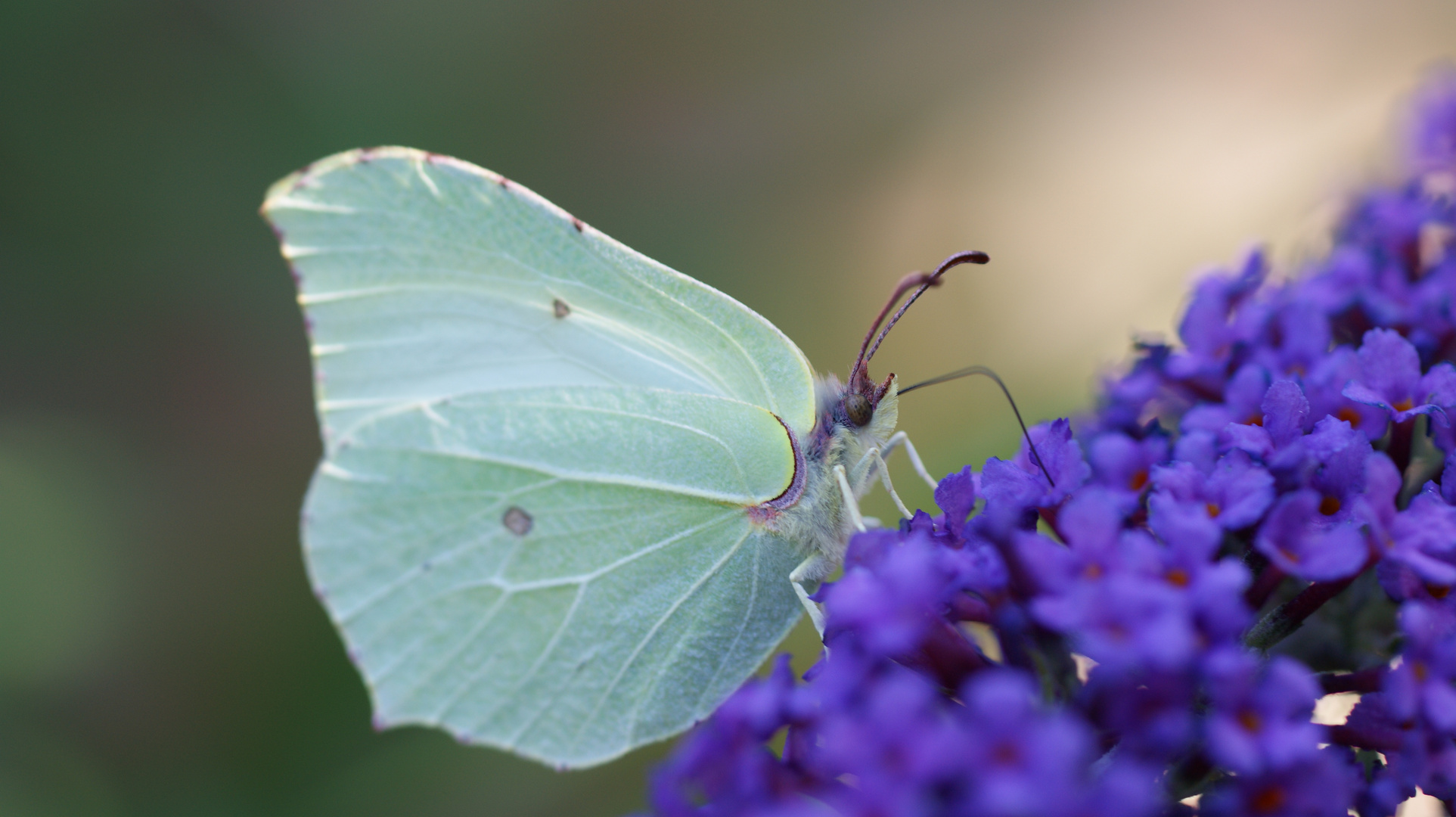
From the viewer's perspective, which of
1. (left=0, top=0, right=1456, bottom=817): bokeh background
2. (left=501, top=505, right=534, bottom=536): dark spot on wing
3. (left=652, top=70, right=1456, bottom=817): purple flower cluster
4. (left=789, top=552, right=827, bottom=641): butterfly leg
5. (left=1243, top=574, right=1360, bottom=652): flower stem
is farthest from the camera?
(left=0, top=0, right=1456, bottom=817): bokeh background

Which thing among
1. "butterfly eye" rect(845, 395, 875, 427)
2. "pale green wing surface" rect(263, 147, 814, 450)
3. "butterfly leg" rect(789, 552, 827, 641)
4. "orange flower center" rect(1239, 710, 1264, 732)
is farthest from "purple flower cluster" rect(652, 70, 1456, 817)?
"pale green wing surface" rect(263, 147, 814, 450)

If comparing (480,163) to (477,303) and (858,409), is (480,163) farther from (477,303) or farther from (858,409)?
(858,409)

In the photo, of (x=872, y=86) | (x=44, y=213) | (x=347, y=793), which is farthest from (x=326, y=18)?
(x=347, y=793)

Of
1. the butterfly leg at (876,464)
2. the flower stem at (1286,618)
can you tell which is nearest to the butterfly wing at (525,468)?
the butterfly leg at (876,464)

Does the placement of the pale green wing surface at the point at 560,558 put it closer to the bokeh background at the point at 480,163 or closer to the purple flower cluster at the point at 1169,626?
the purple flower cluster at the point at 1169,626

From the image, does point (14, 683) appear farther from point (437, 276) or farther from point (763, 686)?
point (763, 686)

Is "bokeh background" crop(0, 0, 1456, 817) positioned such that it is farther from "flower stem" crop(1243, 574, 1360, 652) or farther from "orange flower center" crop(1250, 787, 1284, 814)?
"orange flower center" crop(1250, 787, 1284, 814)
